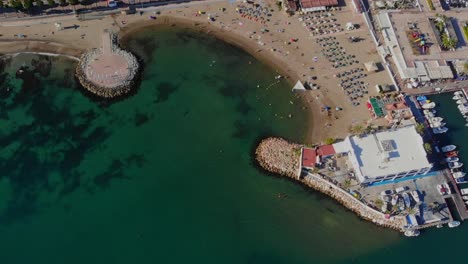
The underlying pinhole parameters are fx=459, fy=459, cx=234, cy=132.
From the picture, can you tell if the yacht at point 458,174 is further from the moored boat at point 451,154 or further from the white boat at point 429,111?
the white boat at point 429,111

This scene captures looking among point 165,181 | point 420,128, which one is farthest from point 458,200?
point 165,181

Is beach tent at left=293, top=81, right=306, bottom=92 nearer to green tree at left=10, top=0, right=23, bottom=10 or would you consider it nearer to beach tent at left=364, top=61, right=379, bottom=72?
beach tent at left=364, top=61, right=379, bottom=72

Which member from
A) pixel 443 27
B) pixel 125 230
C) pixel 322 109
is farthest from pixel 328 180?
pixel 443 27

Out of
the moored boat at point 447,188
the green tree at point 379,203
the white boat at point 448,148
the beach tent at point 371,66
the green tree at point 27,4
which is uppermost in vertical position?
the green tree at point 27,4

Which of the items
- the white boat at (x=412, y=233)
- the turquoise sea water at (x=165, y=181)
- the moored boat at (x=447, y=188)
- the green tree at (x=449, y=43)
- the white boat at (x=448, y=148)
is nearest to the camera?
the turquoise sea water at (x=165, y=181)

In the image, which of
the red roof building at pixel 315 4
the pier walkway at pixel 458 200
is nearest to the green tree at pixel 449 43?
the red roof building at pixel 315 4

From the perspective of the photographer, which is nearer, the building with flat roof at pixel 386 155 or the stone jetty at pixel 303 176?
the building with flat roof at pixel 386 155

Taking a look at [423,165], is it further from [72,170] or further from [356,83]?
[72,170]
